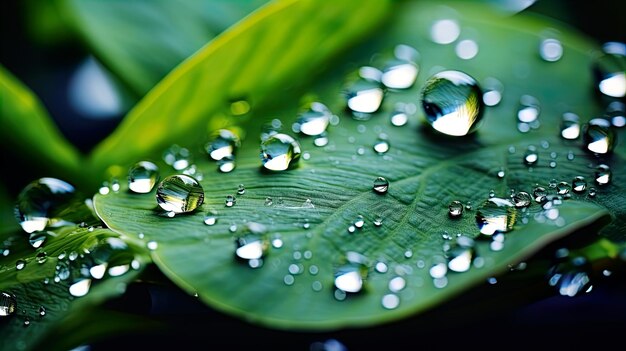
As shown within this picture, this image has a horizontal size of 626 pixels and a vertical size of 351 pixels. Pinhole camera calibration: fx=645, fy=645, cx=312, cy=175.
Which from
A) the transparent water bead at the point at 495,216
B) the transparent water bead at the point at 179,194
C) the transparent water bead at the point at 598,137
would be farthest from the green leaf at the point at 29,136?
the transparent water bead at the point at 598,137

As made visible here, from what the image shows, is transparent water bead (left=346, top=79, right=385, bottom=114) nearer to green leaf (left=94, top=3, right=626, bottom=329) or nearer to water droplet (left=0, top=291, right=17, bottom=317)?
green leaf (left=94, top=3, right=626, bottom=329)

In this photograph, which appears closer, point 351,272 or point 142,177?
point 351,272

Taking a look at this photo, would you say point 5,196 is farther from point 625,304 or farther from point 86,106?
point 625,304

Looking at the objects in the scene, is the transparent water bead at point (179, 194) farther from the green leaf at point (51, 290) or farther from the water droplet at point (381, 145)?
the water droplet at point (381, 145)

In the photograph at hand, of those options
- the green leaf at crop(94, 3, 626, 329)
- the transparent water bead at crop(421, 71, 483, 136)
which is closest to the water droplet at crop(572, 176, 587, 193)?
the green leaf at crop(94, 3, 626, 329)

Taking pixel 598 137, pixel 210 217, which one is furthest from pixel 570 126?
pixel 210 217

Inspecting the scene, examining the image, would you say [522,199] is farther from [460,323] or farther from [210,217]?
[210,217]
